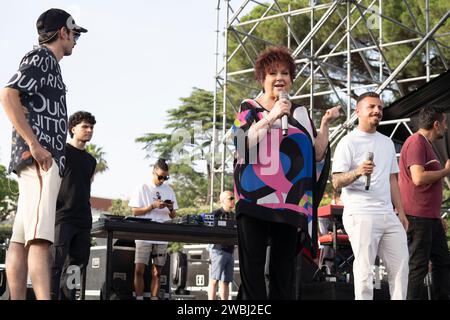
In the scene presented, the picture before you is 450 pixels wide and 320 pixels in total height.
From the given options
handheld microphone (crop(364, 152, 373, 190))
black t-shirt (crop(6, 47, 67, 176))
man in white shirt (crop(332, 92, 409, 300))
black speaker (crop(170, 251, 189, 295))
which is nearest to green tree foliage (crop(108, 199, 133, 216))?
black speaker (crop(170, 251, 189, 295))

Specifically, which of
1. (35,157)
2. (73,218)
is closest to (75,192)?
(73,218)

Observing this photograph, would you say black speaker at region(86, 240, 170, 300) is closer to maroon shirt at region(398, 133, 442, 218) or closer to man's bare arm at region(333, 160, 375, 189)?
maroon shirt at region(398, 133, 442, 218)

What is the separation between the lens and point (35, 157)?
3387 millimetres

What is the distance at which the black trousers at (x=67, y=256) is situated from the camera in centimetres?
528

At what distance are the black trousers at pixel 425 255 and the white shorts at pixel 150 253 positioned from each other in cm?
328

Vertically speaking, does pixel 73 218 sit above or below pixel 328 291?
above

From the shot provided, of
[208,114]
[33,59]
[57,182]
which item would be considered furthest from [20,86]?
[208,114]

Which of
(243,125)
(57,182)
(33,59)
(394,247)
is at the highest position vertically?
(33,59)

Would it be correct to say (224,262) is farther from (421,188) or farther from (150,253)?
(421,188)

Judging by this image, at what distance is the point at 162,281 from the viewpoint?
8.52 metres

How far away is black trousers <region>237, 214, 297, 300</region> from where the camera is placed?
337 centimetres

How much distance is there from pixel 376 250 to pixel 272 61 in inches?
56.9
